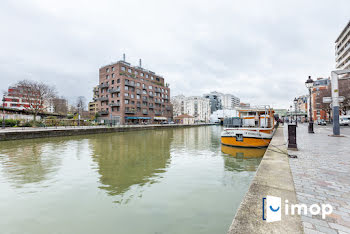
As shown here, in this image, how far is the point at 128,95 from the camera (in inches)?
2232

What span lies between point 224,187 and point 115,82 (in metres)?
56.6

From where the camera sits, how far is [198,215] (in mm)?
4117

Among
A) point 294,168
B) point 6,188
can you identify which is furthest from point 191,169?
point 6,188

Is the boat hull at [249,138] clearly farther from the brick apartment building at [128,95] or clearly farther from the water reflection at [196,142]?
the brick apartment building at [128,95]

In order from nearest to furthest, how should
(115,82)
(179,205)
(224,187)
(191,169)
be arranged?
(179,205), (224,187), (191,169), (115,82)

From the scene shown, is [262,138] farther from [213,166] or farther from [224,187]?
[224,187]

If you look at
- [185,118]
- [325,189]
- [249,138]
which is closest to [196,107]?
[185,118]

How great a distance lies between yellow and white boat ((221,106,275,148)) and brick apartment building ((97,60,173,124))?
4025cm

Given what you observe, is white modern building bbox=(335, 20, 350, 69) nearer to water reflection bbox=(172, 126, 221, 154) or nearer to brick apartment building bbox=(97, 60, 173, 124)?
water reflection bbox=(172, 126, 221, 154)

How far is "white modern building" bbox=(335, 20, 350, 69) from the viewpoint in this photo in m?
47.9

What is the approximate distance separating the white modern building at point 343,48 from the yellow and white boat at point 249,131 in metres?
51.4

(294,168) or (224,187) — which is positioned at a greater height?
(294,168)

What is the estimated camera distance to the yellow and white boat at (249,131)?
1304cm

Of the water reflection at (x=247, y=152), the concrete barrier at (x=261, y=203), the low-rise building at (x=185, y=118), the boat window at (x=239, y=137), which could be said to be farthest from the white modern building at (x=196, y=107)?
the concrete barrier at (x=261, y=203)
